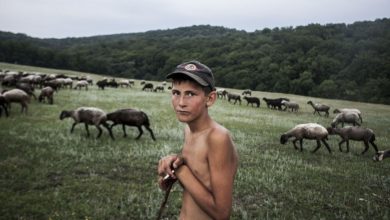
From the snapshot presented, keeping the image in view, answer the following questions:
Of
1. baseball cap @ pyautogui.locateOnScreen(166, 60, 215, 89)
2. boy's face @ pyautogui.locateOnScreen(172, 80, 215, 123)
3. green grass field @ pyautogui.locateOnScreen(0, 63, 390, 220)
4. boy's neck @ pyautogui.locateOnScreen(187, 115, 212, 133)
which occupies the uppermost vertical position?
baseball cap @ pyautogui.locateOnScreen(166, 60, 215, 89)

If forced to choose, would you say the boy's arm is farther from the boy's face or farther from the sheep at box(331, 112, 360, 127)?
the sheep at box(331, 112, 360, 127)

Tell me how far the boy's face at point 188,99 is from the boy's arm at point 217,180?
0.88 ft

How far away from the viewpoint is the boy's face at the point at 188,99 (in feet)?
8.33

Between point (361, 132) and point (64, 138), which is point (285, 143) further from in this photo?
point (64, 138)

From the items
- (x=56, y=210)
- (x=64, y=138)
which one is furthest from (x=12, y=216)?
(x=64, y=138)

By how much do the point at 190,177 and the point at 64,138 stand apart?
42.9ft

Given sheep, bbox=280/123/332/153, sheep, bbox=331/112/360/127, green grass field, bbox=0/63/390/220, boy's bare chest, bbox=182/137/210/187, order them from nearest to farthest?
1. boy's bare chest, bbox=182/137/210/187
2. green grass field, bbox=0/63/390/220
3. sheep, bbox=280/123/332/153
4. sheep, bbox=331/112/360/127

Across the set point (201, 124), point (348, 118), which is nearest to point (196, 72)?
point (201, 124)

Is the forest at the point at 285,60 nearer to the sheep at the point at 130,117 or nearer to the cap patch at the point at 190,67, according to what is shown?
the sheep at the point at 130,117

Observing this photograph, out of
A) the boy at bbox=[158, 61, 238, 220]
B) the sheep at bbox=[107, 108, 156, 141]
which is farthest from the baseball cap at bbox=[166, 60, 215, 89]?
the sheep at bbox=[107, 108, 156, 141]

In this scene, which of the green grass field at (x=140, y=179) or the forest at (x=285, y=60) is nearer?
the green grass field at (x=140, y=179)

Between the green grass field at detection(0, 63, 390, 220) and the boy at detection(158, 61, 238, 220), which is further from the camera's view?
the green grass field at detection(0, 63, 390, 220)

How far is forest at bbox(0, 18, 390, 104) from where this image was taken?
77.8m

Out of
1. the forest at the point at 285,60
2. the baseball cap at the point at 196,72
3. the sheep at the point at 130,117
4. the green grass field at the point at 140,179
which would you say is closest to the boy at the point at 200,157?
the baseball cap at the point at 196,72
